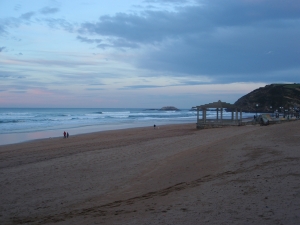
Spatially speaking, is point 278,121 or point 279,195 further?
point 278,121

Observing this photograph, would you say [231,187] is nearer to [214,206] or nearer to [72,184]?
[214,206]

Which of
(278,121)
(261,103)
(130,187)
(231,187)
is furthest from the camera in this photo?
(261,103)

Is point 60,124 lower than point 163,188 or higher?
higher

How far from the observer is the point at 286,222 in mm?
4406

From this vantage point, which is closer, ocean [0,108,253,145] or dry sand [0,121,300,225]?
dry sand [0,121,300,225]

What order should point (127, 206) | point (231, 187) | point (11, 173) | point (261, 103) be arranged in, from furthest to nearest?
1. point (261, 103)
2. point (11, 173)
3. point (231, 187)
4. point (127, 206)

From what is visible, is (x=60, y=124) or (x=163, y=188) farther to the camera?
(x=60, y=124)

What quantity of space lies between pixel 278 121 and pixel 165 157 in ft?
68.1

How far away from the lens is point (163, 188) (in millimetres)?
7238

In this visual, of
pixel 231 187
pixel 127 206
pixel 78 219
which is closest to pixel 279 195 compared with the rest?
pixel 231 187

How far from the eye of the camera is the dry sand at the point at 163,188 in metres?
5.13

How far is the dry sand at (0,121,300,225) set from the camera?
513 cm

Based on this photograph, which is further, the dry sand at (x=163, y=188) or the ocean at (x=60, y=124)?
the ocean at (x=60, y=124)

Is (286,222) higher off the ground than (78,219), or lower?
higher
